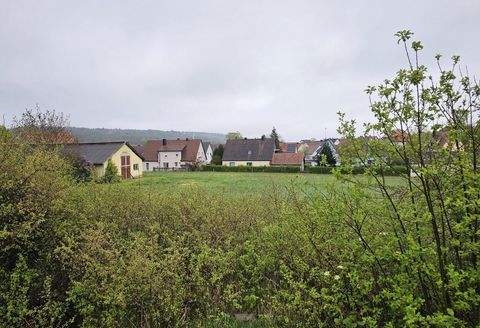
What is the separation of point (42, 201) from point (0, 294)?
1.67 m

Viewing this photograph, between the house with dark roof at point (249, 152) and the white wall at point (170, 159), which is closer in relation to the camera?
the house with dark roof at point (249, 152)

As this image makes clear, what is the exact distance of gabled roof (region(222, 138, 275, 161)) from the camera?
59844mm

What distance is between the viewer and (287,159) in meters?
57.9

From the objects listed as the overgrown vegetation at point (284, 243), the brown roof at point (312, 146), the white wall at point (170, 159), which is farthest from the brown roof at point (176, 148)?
the overgrown vegetation at point (284, 243)

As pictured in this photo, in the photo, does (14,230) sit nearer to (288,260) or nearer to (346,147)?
Result: (288,260)

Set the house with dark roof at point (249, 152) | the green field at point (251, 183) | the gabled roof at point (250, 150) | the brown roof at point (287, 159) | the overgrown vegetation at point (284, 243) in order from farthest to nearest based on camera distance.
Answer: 1. the gabled roof at point (250, 150)
2. the house with dark roof at point (249, 152)
3. the brown roof at point (287, 159)
4. the green field at point (251, 183)
5. the overgrown vegetation at point (284, 243)

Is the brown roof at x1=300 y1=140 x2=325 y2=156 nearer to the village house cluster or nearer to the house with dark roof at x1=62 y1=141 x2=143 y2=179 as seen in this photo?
the village house cluster

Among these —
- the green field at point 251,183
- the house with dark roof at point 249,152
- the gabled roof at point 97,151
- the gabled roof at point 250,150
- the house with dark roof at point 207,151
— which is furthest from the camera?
the house with dark roof at point 207,151

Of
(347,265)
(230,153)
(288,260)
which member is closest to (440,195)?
(347,265)

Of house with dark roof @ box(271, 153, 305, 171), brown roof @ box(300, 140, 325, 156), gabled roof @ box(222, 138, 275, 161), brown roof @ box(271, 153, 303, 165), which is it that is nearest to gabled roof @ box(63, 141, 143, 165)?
gabled roof @ box(222, 138, 275, 161)

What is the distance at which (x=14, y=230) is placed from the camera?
588 cm

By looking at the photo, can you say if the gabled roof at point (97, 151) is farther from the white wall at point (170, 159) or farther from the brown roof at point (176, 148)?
the white wall at point (170, 159)

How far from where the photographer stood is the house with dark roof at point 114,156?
33500mm

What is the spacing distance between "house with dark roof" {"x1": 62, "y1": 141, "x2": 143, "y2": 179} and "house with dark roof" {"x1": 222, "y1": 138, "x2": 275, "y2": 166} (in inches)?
943
